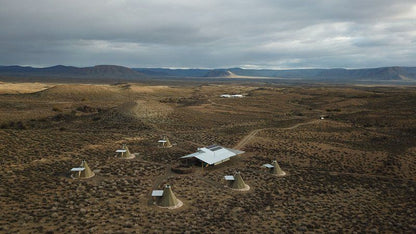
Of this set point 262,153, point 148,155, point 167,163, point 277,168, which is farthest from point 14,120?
point 277,168

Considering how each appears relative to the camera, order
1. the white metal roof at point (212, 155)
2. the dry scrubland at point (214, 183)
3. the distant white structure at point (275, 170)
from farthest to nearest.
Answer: the white metal roof at point (212, 155) → the distant white structure at point (275, 170) → the dry scrubland at point (214, 183)

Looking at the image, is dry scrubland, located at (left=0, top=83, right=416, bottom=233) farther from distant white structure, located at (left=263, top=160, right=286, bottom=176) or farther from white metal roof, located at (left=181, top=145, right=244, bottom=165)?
white metal roof, located at (left=181, top=145, right=244, bottom=165)

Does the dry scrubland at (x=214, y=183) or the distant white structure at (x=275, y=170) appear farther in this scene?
the distant white structure at (x=275, y=170)

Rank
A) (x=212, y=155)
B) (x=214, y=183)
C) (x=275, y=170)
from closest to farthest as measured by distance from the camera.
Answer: (x=214, y=183) < (x=275, y=170) < (x=212, y=155)

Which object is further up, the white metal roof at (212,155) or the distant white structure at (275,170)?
the white metal roof at (212,155)

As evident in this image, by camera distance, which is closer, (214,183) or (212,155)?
(214,183)

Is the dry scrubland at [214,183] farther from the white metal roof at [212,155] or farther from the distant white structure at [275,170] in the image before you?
the white metal roof at [212,155]

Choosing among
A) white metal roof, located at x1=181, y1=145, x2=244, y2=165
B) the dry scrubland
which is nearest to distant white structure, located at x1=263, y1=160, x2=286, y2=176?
the dry scrubland

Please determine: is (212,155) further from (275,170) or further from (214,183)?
(275,170)

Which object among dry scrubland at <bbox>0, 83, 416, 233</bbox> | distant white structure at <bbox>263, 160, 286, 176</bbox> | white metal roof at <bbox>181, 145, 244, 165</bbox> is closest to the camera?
dry scrubland at <bbox>0, 83, 416, 233</bbox>

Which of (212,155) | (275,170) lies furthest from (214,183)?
(275,170)

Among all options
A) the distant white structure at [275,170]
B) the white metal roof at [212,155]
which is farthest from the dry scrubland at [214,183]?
the white metal roof at [212,155]

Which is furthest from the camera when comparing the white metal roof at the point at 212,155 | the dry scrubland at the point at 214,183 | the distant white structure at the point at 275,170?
the white metal roof at the point at 212,155

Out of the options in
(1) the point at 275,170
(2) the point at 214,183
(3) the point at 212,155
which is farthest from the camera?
(3) the point at 212,155
